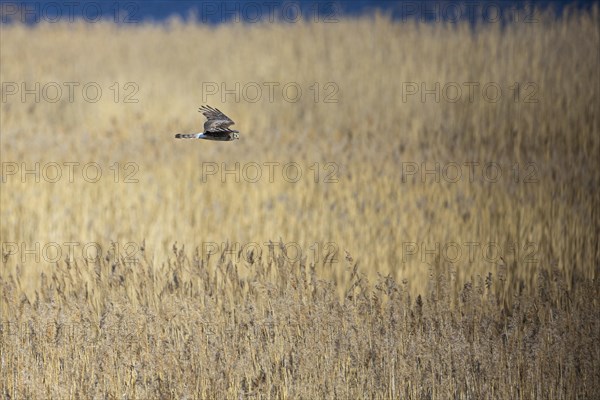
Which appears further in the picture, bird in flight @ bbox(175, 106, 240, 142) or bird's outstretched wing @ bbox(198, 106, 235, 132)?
bird's outstretched wing @ bbox(198, 106, 235, 132)

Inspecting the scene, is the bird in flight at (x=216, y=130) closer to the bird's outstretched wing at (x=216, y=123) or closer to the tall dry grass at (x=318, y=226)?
the bird's outstretched wing at (x=216, y=123)

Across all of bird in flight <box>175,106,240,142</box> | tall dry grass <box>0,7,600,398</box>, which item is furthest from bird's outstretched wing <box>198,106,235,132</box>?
tall dry grass <box>0,7,600,398</box>

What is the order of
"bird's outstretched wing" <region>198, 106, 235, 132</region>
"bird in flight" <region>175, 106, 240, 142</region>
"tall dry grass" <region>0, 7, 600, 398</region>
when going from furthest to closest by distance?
"tall dry grass" <region>0, 7, 600, 398</region> → "bird's outstretched wing" <region>198, 106, 235, 132</region> → "bird in flight" <region>175, 106, 240, 142</region>

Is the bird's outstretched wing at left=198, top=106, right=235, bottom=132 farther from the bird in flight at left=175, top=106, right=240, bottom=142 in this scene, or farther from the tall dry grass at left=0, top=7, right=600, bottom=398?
the tall dry grass at left=0, top=7, right=600, bottom=398

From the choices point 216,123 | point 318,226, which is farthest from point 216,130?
point 318,226

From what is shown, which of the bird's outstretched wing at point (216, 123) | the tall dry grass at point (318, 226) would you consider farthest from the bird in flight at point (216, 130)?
the tall dry grass at point (318, 226)

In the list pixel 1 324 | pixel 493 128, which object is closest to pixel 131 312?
pixel 1 324

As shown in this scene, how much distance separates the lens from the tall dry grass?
182 inches

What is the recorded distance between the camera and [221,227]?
712cm

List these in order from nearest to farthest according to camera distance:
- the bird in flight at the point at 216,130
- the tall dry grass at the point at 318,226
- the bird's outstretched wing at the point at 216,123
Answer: the bird in flight at the point at 216,130
the bird's outstretched wing at the point at 216,123
the tall dry grass at the point at 318,226

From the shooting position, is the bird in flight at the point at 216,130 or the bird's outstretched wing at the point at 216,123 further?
the bird's outstretched wing at the point at 216,123

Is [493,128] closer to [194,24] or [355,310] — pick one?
[355,310]

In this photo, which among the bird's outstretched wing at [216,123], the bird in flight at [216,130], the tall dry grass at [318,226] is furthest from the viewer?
the tall dry grass at [318,226]

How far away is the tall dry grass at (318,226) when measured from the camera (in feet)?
15.2
